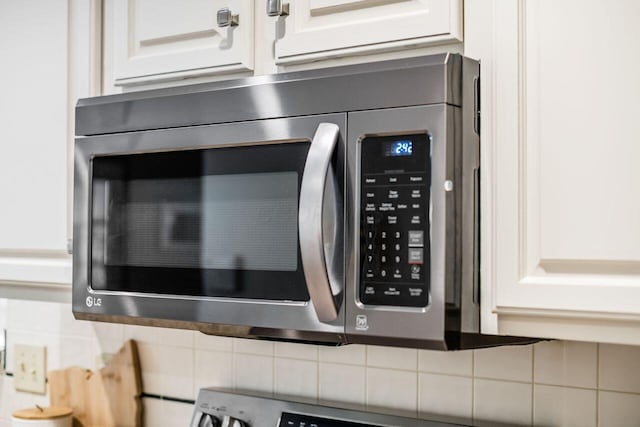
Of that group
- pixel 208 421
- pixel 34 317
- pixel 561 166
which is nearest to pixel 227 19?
pixel 561 166

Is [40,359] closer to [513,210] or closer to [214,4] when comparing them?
[214,4]

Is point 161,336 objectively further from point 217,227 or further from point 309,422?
point 217,227

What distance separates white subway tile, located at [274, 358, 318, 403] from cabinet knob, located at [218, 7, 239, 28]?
675mm

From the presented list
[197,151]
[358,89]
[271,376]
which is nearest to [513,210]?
[358,89]

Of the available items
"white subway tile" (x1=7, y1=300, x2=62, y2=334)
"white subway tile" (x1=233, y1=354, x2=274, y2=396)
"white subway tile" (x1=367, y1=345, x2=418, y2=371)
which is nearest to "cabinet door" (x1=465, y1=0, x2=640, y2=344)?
"white subway tile" (x1=367, y1=345, x2=418, y2=371)

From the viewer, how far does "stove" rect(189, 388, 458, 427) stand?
1532 mm

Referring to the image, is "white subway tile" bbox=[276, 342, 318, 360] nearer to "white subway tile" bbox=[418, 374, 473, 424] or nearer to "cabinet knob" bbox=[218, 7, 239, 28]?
"white subway tile" bbox=[418, 374, 473, 424]

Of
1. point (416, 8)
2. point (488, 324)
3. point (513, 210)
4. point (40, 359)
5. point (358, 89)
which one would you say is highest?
point (416, 8)

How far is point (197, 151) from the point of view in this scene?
1337 millimetres

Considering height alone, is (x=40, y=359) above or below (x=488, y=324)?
below

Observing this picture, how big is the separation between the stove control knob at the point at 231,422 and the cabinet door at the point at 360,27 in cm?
73

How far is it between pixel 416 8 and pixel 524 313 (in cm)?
45

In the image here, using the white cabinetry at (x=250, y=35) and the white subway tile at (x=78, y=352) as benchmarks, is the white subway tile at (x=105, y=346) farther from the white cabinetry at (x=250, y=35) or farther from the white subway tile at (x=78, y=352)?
the white cabinetry at (x=250, y=35)

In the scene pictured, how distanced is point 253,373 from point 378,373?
294mm
